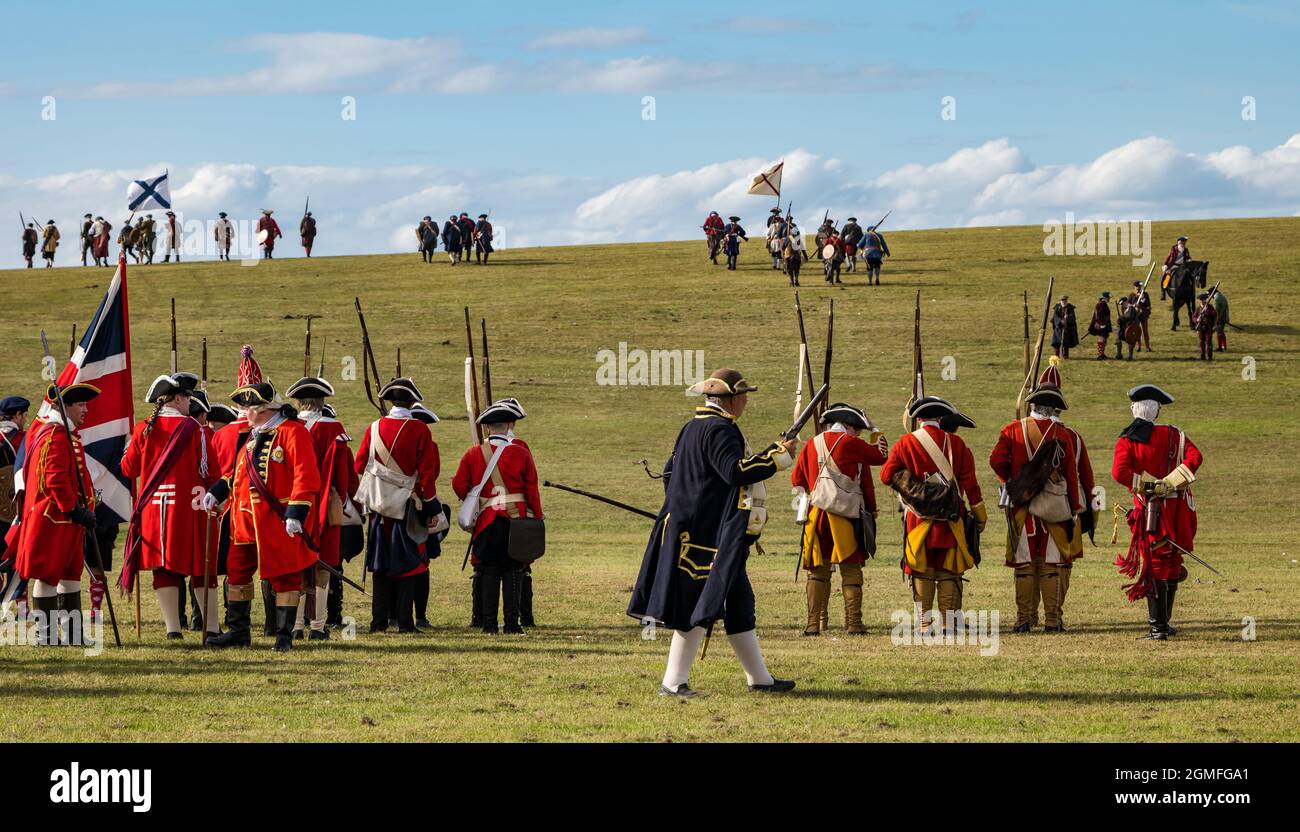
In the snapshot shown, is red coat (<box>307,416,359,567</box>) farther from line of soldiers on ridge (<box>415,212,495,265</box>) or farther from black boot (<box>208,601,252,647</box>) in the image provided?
line of soldiers on ridge (<box>415,212,495,265</box>)

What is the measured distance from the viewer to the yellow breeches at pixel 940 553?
11812 millimetres

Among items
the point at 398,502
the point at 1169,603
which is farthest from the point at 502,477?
the point at 1169,603

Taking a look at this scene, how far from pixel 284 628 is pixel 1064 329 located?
27774mm

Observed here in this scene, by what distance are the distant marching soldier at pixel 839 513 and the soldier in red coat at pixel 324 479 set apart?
11.0ft

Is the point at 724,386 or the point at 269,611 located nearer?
the point at 724,386

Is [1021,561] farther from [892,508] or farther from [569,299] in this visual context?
[569,299]

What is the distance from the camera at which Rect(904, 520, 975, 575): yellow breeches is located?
1181 centimetres

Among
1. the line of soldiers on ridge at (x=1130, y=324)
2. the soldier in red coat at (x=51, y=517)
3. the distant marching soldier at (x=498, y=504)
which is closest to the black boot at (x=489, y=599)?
the distant marching soldier at (x=498, y=504)

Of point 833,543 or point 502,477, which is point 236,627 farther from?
point 833,543

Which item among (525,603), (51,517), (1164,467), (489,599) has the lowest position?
(525,603)

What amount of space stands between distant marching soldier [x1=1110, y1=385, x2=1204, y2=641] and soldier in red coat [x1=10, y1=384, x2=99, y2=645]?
712 centimetres

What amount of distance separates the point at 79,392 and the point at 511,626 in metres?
3.46

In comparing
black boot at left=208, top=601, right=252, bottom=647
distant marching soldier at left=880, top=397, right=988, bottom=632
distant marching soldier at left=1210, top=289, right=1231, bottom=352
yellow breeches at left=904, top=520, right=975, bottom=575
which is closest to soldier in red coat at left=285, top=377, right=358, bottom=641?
black boot at left=208, top=601, right=252, bottom=647

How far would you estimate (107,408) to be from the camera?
443 inches
